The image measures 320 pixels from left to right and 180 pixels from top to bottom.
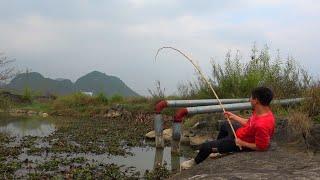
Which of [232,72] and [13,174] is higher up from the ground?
[232,72]

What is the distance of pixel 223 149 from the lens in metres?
8.30

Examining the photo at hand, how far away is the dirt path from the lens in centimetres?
616

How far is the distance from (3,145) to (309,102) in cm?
784

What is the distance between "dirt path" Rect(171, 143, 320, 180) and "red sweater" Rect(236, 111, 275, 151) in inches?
7.0

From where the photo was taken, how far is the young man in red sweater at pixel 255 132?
7824mm

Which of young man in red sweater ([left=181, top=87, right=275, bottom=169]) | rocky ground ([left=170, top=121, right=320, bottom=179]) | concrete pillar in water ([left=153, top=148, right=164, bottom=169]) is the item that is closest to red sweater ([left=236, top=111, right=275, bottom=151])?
young man in red sweater ([left=181, top=87, right=275, bottom=169])

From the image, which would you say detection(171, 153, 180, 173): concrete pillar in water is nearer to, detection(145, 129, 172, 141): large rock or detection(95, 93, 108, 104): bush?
detection(145, 129, 172, 141): large rock

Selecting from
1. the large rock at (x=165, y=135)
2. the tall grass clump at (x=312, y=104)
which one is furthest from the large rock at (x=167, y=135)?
the tall grass clump at (x=312, y=104)

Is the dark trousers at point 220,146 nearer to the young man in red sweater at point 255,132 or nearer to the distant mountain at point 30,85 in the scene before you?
the young man in red sweater at point 255,132

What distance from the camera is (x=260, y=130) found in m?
7.77

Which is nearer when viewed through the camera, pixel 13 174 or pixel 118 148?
pixel 13 174

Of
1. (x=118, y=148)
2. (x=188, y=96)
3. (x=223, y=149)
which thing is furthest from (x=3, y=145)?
(x=188, y=96)

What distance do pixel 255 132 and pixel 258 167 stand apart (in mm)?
1131

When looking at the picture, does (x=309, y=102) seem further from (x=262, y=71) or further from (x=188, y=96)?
(x=188, y=96)
